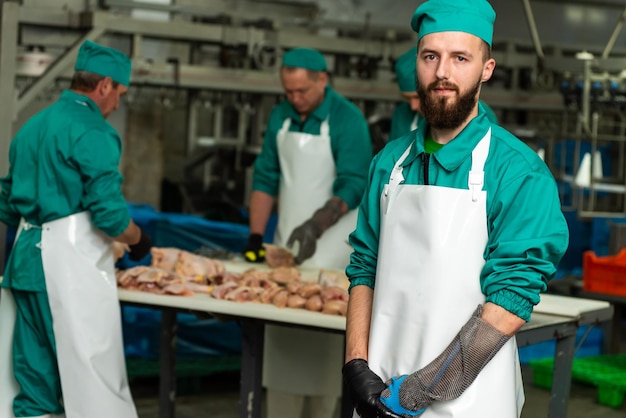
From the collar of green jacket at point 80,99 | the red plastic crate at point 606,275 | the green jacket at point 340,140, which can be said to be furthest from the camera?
the red plastic crate at point 606,275

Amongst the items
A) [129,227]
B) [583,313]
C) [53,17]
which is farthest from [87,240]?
[53,17]

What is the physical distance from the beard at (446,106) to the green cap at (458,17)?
13cm

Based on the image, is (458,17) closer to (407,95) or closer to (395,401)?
(395,401)

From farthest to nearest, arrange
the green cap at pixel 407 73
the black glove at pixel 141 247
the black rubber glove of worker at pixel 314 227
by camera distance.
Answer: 1. the black rubber glove of worker at pixel 314 227
2. the green cap at pixel 407 73
3. the black glove at pixel 141 247

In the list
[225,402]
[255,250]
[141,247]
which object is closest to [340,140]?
[255,250]

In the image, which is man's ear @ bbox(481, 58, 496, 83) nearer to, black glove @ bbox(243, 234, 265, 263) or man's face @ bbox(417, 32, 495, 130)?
man's face @ bbox(417, 32, 495, 130)

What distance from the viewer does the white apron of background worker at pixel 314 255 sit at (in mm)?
4586

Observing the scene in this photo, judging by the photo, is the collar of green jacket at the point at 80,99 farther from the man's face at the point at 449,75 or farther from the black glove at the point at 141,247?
the man's face at the point at 449,75

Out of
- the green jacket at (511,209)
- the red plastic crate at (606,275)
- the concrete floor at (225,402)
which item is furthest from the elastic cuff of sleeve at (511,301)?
the red plastic crate at (606,275)

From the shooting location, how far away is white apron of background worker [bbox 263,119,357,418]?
181 inches

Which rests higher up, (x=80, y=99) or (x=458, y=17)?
(x=458, y=17)

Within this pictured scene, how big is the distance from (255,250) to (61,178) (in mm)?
1323

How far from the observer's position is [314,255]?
491cm

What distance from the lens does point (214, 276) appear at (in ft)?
14.1
